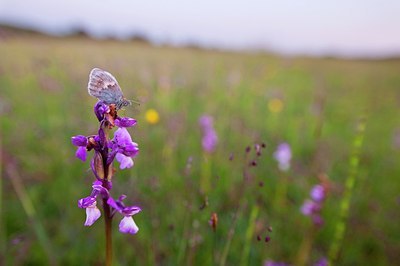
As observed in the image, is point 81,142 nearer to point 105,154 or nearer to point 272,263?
point 105,154

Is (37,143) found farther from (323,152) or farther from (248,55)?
(248,55)

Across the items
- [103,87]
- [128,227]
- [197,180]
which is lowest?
[197,180]

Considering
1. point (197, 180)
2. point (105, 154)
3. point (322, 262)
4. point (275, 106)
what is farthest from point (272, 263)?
point (275, 106)

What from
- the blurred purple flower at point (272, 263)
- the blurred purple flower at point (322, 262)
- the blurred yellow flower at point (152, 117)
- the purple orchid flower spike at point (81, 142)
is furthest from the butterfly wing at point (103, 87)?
the blurred yellow flower at point (152, 117)

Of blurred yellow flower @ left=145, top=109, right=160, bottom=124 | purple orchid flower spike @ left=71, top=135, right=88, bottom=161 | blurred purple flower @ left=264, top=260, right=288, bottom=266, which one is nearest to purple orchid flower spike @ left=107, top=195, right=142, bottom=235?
purple orchid flower spike @ left=71, top=135, right=88, bottom=161

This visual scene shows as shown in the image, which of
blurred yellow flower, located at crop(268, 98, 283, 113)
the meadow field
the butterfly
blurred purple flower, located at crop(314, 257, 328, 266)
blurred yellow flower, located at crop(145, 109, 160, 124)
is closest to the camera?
the butterfly

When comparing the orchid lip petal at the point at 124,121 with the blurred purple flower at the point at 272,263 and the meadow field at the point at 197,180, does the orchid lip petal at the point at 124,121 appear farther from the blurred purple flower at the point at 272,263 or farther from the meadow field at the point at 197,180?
the blurred purple flower at the point at 272,263

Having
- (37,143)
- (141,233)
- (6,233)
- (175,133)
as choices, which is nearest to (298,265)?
(141,233)

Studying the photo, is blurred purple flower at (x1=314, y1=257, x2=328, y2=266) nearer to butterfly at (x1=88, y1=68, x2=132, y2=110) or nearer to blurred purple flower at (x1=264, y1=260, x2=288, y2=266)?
blurred purple flower at (x1=264, y1=260, x2=288, y2=266)
